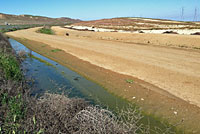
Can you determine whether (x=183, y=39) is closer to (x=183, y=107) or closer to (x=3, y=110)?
(x=183, y=107)

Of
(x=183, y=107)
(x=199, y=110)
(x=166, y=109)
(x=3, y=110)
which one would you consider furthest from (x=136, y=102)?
(x=3, y=110)

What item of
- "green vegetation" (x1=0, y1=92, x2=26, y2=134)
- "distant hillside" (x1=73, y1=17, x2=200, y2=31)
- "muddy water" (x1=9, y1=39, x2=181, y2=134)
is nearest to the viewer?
"green vegetation" (x1=0, y1=92, x2=26, y2=134)

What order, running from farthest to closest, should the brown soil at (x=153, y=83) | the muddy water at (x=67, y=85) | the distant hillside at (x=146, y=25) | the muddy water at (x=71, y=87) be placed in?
1. the distant hillside at (x=146, y=25)
2. the muddy water at (x=67, y=85)
3. the muddy water at (x=71, y=87)
4. the brown soil at (x=153, y=83)

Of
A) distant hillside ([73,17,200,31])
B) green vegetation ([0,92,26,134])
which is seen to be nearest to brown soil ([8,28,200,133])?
green vegetation ([0,92,26,134])

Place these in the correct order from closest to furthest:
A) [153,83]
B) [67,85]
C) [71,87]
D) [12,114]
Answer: [12,114] < [153,83] < [71,87] < [67,85]

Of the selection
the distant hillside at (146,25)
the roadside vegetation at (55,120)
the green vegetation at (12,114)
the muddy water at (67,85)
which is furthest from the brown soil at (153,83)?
the distant hillside at (146,25)

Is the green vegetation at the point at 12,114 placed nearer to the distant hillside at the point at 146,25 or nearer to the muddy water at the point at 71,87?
the muddy water at the point at 71,87

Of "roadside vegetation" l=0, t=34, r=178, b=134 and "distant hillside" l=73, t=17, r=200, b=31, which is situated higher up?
"distant hillside" l=73, t=17, r=200, b=31

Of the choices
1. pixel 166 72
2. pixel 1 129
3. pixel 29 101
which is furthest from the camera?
pixel 166 72

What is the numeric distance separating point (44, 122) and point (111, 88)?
5620mm

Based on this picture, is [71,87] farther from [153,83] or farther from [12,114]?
[12,114]

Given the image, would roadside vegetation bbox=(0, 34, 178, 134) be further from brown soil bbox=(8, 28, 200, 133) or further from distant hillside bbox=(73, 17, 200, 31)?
distant hillside bbox=(73, 17, 200, 31)

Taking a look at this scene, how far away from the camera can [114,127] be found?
4023mm

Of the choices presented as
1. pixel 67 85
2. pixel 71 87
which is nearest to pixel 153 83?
pixel 71 87
